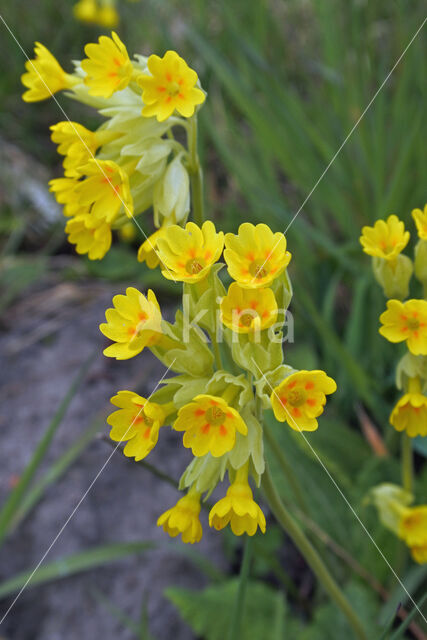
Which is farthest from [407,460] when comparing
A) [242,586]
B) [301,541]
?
[242,586]

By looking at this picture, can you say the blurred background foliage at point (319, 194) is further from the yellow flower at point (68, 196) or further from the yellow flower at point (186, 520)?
the yellow flower at point (186, 520)

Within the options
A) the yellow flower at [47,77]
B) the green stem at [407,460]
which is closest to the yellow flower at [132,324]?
the yellow flower at [47,77]

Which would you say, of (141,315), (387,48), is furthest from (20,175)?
(141,315)

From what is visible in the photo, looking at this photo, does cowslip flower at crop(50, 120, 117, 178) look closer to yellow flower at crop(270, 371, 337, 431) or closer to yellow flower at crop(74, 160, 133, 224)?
yellow flower at crop(74, 160, 133, 224)

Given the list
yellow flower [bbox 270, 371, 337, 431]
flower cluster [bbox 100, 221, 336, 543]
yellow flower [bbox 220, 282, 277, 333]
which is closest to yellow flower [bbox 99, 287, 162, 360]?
flower cluster [bbox 100, 221, 336, 543]

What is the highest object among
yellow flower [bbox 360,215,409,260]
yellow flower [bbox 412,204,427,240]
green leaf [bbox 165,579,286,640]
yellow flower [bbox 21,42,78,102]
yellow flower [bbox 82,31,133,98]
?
A: yellow flower [bbox 82,31,133,98]

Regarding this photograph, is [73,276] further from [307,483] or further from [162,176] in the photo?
[162,176]
